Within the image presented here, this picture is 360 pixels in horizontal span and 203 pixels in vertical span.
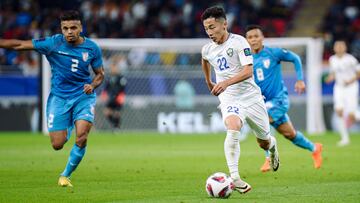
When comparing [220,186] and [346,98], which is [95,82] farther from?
[346,98]

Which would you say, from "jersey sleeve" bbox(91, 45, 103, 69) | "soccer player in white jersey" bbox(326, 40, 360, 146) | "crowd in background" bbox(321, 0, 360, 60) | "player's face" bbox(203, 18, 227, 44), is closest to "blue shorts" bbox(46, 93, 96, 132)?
"jersey sleeve" bbox(91, 45, 103, 69)

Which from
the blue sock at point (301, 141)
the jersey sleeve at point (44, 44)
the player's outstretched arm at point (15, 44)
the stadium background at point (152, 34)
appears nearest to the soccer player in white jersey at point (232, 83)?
the jersey sleeve at point (44, 44)

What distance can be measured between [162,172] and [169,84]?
41.4 ft

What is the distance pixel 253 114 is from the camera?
36.6ft

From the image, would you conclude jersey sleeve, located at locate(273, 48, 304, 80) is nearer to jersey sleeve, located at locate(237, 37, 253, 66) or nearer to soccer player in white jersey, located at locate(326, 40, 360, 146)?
jersey sleeve, located at locate(237, 37, 253, 66)

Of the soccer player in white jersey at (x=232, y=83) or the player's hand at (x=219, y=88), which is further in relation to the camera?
the soccer player in white jersey at (x=232, y=83)

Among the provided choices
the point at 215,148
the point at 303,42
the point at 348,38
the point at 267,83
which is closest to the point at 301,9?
the point at 348,38

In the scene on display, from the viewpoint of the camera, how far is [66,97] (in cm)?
1219

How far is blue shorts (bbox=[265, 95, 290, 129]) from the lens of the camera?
14352mm

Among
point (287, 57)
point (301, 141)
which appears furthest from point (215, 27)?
point (301, 141)

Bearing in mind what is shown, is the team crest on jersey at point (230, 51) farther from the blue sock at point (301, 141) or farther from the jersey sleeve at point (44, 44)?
the blue sock at point (301, 141)

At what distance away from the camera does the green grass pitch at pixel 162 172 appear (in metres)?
10.4

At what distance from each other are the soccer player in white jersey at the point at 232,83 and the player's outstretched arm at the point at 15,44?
237cm

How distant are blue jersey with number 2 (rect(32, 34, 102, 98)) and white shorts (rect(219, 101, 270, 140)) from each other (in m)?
2.22
